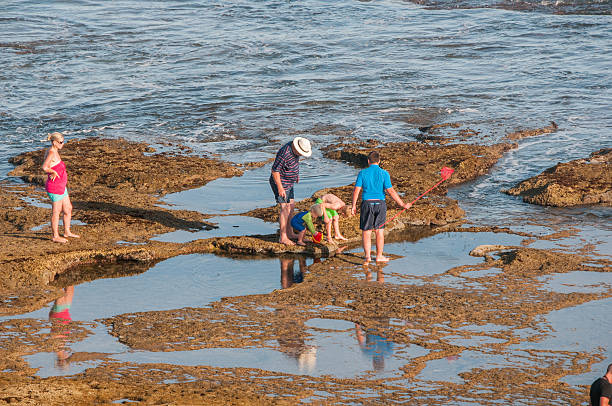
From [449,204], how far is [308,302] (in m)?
4.38

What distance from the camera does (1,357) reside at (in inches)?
246

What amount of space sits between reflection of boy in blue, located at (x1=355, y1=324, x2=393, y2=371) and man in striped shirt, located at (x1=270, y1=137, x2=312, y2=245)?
2.94 meters

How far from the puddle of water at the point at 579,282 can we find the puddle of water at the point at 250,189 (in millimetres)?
4906

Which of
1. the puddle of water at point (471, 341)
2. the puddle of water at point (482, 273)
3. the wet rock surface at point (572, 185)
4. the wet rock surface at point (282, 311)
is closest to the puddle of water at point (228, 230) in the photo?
the wet rock surface at point (282, 311)

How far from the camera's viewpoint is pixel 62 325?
23.6 feet

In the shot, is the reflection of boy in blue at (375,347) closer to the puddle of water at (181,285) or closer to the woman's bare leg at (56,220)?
the puddle of water at (181,285)

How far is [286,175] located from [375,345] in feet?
11.7

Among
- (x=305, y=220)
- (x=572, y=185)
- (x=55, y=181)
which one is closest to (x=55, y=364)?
(x=55, y=181)

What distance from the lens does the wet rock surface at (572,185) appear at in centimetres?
1199

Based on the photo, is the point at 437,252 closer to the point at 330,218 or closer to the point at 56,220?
the point at 330,218

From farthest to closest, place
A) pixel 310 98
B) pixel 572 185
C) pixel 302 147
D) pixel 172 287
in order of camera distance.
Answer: pixel 310 98 < pixel 572 185 < pixel 302 147 < pixel 172 287

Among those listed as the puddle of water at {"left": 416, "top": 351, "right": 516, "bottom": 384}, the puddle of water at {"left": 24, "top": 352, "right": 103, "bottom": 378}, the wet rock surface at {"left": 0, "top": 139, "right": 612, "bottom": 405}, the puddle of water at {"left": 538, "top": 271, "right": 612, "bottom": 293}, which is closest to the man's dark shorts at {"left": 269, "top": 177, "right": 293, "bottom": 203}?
the wet rock surface at {"left": 0, "top": 139, "right": 612, "bottom": 405}

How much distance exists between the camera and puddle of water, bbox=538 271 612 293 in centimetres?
823

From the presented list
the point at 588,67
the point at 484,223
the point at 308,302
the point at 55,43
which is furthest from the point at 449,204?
the point at 55,43
